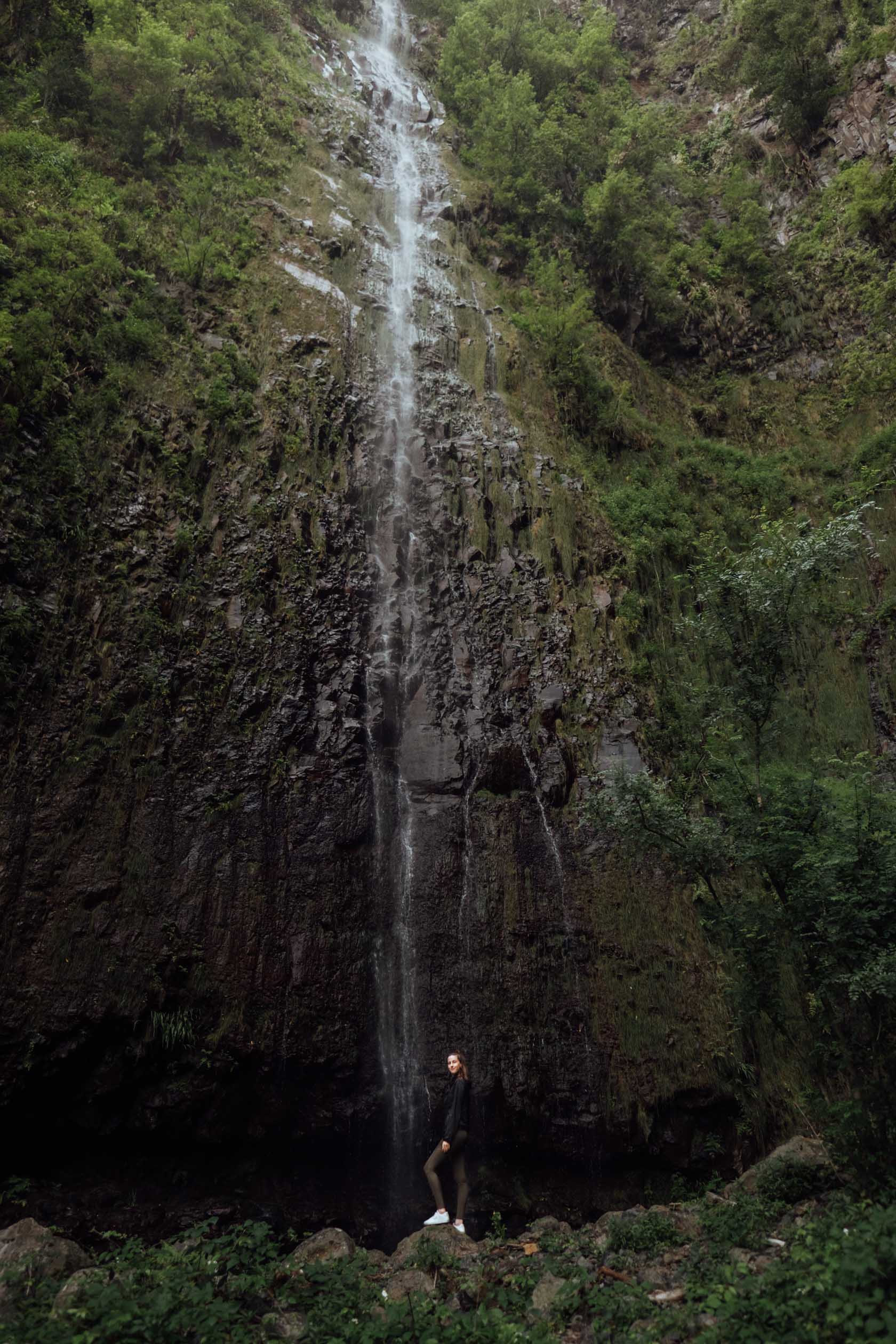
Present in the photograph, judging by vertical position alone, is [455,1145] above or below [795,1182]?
above

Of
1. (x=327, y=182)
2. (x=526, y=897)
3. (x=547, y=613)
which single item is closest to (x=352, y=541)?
(x=547, y=613)

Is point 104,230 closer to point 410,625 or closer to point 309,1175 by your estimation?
point 410,625

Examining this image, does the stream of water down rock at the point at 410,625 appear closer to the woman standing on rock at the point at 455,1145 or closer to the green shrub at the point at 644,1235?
the woman standing on rock at the point at 455,1145

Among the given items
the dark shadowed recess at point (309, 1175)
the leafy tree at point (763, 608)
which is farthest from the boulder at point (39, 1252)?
the leafy tree at point (763, 608)

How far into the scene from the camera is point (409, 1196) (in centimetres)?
777

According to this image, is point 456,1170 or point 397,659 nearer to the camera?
point 456,1170

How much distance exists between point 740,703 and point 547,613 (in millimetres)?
4442

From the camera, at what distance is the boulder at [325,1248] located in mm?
5945

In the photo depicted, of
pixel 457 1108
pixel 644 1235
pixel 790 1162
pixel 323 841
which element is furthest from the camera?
pixel 323 841

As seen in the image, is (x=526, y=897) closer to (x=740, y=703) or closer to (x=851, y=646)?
(x=740, y=703)

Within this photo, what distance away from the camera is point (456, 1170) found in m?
6.76

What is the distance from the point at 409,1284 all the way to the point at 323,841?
439 centimetres

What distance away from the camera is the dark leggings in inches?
259

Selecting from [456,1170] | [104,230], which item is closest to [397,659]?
[456,1170]
